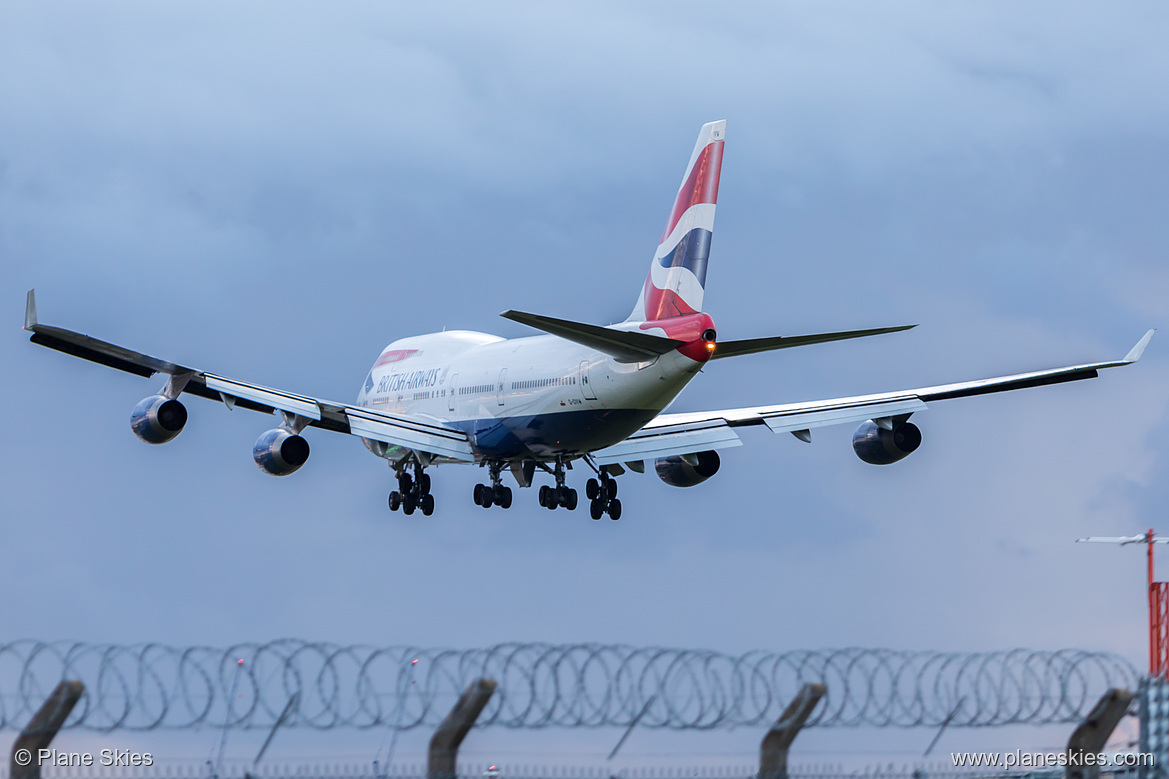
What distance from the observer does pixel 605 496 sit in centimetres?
4106

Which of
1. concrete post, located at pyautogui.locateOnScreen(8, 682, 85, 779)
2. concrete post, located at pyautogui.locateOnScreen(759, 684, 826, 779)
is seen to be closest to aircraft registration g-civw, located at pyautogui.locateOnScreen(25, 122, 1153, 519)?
concrete post, located at pyautogui.locateOnScreen(759, 684, 826, 779)

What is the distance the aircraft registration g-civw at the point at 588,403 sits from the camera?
34.2 meters

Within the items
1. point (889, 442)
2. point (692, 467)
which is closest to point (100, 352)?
point (692, 467)

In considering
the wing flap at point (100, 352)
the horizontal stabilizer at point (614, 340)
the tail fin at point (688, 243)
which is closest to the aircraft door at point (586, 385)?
the horizontal stabilizer at point (614, 340)

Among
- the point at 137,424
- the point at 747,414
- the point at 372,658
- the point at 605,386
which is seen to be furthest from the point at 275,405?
the point at 372,658

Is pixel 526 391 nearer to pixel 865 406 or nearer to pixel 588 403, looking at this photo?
pixel 588 403

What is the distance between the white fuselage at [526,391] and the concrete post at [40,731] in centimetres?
1990

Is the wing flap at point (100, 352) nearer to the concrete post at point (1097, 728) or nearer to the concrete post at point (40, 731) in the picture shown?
the concrete post at point (40, 731)

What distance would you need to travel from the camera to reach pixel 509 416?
3922 cm

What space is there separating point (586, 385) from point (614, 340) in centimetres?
315

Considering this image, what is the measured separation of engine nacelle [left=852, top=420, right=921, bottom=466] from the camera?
37.8 meters

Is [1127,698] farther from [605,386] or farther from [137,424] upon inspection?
[137,424]

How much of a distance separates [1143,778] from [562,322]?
1555 cm

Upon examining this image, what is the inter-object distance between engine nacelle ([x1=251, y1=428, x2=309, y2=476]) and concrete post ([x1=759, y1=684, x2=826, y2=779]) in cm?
2432
